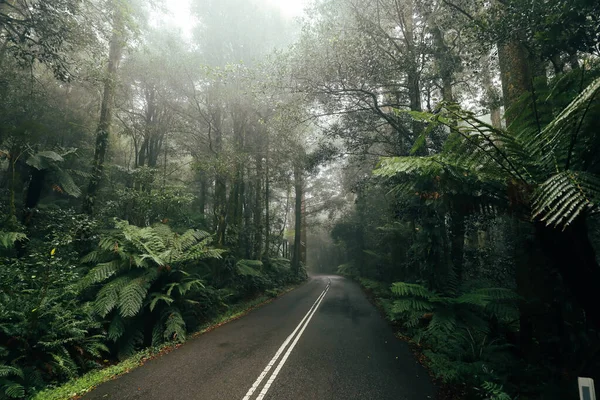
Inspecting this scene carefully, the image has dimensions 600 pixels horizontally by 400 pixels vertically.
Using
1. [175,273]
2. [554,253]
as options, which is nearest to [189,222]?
[175,273]

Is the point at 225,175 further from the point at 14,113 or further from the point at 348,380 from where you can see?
the point at 348,380

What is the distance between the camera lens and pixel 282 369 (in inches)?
199

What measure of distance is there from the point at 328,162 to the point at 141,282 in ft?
26.7

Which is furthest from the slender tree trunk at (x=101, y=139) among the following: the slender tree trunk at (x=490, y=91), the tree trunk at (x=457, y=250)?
the slender tree trunk at (x=490, y=91)

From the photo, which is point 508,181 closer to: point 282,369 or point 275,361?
point 282,369

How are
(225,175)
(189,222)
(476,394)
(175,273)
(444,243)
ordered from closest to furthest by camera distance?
(476,394) → (175,273) → (444,243) → (225,175) → (189,222)

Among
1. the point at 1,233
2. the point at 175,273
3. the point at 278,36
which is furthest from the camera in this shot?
the point at 278,36

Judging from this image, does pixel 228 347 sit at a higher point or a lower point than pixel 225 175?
lower

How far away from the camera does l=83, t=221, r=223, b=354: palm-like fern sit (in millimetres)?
6023

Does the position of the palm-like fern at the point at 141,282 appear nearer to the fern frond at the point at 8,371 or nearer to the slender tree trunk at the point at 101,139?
the fern frond at the point at 8,371

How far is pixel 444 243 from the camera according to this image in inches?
318

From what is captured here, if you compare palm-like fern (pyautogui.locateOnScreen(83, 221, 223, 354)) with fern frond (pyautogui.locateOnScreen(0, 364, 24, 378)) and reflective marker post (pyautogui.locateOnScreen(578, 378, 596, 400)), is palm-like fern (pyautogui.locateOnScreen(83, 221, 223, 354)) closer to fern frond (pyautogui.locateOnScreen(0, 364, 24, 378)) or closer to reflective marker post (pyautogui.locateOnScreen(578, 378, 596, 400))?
fern frond (pyautogui.locateOnScreen(0, 364, 24, 378))

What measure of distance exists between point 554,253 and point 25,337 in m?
7.90

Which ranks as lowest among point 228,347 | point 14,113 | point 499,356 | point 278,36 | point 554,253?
point 228,347
